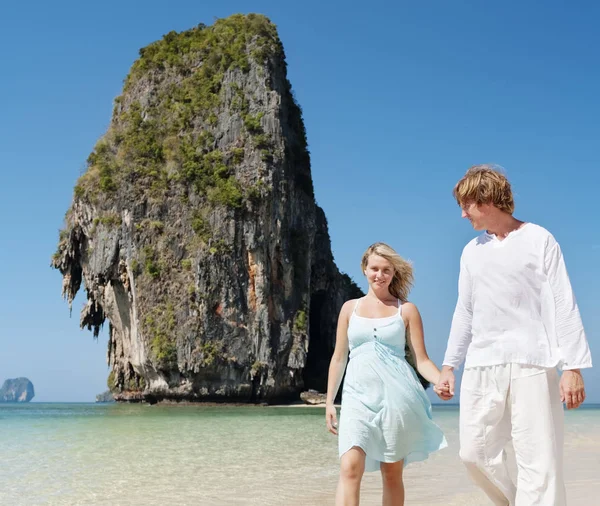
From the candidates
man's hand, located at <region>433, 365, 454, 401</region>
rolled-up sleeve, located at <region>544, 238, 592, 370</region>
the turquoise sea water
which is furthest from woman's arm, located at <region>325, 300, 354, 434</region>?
the turquoise sea water

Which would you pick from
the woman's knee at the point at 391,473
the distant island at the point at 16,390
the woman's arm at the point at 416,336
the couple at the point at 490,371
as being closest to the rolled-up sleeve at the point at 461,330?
the couple at the point at 490,371

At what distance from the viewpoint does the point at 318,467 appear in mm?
7414

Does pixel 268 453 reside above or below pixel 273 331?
below

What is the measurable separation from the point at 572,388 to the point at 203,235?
29.4m

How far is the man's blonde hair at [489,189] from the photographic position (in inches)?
119

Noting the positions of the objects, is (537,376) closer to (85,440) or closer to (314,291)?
(85,440)

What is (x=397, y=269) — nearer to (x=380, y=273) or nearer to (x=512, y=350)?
(x=380, y=273)

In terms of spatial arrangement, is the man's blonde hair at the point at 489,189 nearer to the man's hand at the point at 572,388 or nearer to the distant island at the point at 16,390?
the man's hand at the point at 572,388

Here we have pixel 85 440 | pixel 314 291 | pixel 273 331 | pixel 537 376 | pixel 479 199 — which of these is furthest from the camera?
pixel 314 291

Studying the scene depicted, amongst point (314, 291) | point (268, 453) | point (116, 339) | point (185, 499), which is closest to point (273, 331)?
point (314, 291)

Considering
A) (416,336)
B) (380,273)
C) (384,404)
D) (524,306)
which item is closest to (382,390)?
(384,404)

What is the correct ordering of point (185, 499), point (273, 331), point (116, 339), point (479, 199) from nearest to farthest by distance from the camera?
point (479, 199) < point (185, 499) < point (273, 331) < point (116, 339)

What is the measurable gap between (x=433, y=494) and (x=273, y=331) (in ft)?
86.4

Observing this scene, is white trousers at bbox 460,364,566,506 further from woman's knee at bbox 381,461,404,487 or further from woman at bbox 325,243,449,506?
woman's knee at bbox 381,461,404,487
